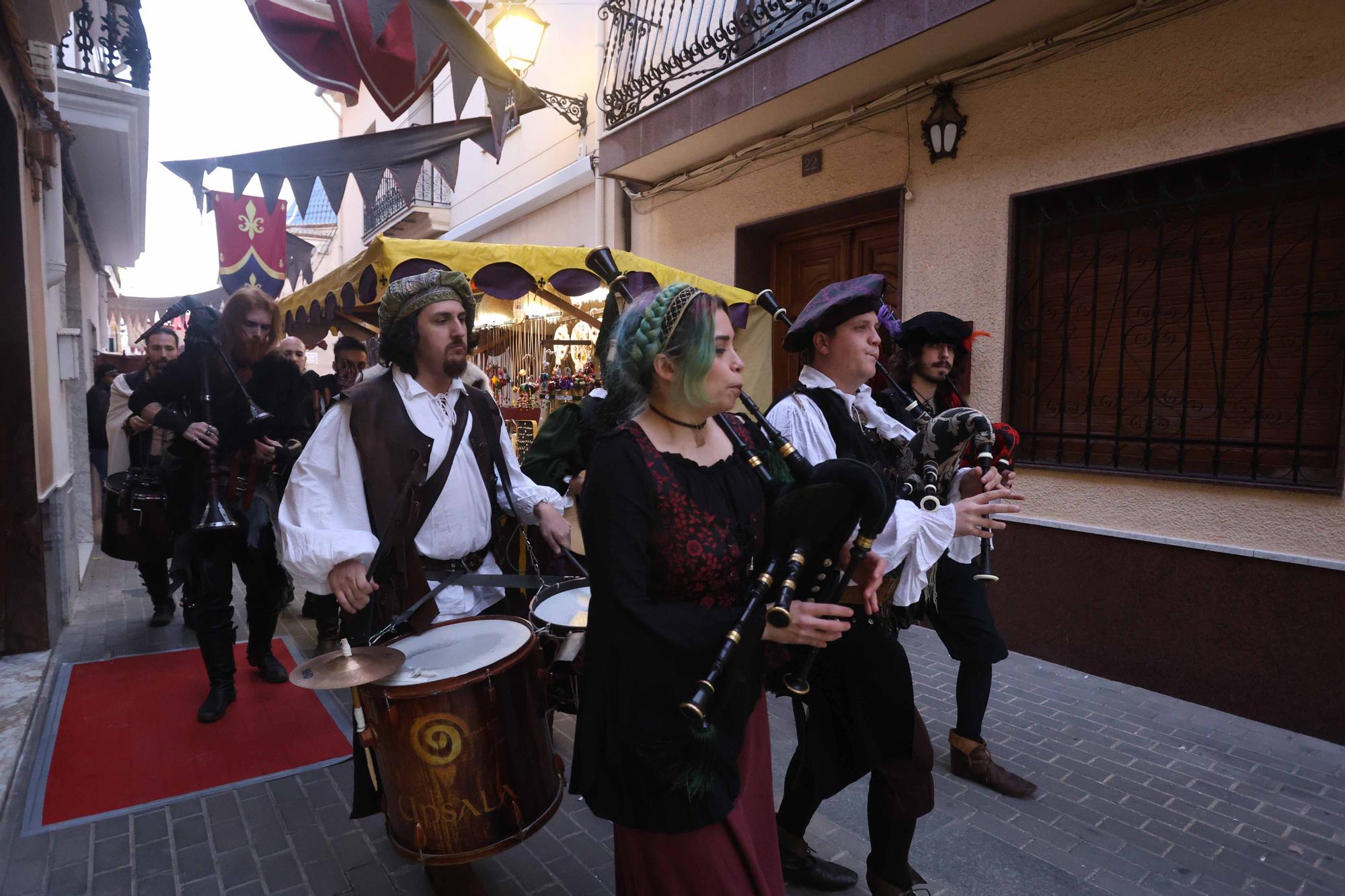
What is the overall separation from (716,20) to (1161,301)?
5.19 metres

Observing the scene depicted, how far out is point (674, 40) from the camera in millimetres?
7785

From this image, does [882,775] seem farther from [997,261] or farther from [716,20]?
[716,20]

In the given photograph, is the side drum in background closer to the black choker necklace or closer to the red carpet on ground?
the red carpet on ground

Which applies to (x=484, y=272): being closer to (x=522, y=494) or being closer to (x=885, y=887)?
(x=522, y=494)

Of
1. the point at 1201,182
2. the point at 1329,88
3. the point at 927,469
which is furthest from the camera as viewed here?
the point at 1201,182

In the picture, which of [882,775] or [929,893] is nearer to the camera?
[882,775]

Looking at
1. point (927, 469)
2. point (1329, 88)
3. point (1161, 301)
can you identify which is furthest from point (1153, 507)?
point (927, 469)

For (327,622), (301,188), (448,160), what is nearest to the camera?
(327,622)

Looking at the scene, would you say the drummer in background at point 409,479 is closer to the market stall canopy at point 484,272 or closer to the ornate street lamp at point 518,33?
the market stall canopy at point 484,272

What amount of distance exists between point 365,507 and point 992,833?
2729mm

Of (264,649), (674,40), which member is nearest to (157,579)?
(264,649)

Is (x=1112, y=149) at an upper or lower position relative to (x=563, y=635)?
upper

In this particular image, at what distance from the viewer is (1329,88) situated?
12.7 feet

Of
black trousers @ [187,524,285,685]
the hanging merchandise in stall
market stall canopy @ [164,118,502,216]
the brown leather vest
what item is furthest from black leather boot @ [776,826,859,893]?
market stall canopy @ [164,118,502,216]
